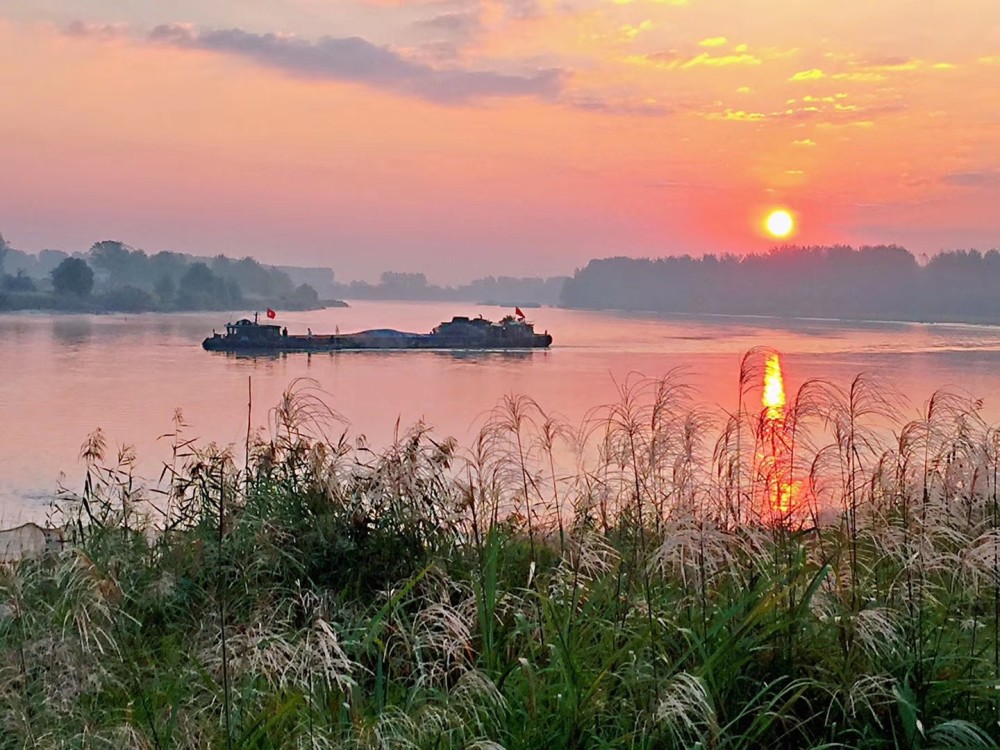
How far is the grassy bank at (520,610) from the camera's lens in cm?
290

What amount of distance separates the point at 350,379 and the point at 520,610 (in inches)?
1083

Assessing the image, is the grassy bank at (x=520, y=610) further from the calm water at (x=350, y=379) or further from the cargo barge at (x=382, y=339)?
A: the cargo barge at (x=382, y=339)

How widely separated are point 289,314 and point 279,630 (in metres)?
109

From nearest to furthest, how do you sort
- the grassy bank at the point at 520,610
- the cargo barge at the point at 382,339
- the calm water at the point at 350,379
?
the grassy bank at the point at 520,610, the calm water at the point at 350,379, the cargo barge at the point at 382,339

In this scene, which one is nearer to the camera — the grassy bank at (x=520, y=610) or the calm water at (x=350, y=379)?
the grassy bank at (x=520, y=610)

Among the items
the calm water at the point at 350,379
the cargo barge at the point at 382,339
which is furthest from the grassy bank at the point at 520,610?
the cargo barge at the point at 382,339

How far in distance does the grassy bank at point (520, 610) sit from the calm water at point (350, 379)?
134 cm

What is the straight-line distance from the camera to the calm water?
16172 millimetres

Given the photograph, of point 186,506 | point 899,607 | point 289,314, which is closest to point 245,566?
point 186,506

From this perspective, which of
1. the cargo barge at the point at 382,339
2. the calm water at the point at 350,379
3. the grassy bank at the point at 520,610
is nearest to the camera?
the grassy bank at the point at 520,610

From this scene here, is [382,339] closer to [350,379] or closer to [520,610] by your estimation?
[350,379]

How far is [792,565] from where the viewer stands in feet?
12.2

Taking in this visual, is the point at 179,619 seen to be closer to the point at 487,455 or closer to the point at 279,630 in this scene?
the point at 279,630

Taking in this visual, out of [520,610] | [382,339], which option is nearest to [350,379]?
[382,339]
